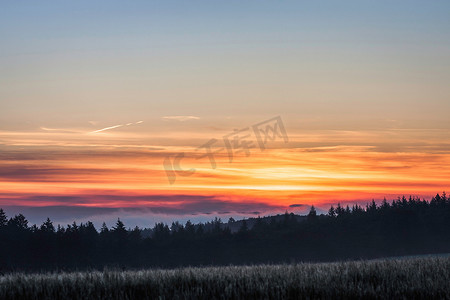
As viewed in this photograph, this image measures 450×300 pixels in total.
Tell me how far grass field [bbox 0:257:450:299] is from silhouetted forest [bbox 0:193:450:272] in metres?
76.0

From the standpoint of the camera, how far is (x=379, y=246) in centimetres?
13700

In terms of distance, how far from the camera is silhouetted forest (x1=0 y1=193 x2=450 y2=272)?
303 ft

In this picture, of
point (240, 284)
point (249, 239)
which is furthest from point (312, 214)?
point (240, 284)

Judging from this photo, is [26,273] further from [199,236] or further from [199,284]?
[199,236]

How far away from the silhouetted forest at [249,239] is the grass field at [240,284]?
76.0 metres

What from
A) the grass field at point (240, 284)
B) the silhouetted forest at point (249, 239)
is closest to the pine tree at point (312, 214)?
the silhouetted forest at point (249, 239)

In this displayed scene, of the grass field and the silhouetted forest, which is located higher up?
the grass field

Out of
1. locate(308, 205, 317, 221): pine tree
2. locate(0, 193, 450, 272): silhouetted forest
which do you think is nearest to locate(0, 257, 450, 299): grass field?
locate(0, 193, 450, 272): silhouetted forest

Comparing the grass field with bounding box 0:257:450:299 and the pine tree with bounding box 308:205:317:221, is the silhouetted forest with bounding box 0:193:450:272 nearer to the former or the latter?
the pine tree with bounding box 308:205:317:221

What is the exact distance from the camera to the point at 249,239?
130 meters

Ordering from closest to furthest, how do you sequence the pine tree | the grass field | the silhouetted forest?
the grass field < the silhouetted forest < the pine tree

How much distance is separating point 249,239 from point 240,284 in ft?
379

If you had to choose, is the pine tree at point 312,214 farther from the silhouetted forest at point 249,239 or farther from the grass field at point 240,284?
the grass field at point 240,284

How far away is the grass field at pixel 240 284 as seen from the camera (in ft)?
48.2
